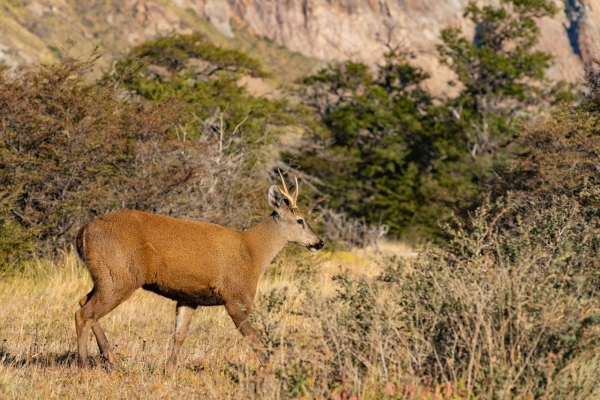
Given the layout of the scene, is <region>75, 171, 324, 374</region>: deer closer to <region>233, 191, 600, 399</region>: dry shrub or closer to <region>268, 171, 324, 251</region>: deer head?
<region>268, 171, 324, 251</region>: deer head

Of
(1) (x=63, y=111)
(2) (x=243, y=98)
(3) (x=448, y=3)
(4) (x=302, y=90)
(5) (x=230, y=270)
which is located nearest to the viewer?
(5) (x=230, y=270)

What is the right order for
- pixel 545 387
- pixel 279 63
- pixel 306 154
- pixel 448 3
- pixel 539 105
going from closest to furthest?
pixel 545 387 → pixel 306 154 → pixel 539 105 → pixel 279 63 → pixel 448 3

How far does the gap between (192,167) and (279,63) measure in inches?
4334

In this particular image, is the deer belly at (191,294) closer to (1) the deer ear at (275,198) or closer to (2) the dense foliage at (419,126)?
(1) the deer ear at (275,198)

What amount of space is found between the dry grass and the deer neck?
0.62 metres

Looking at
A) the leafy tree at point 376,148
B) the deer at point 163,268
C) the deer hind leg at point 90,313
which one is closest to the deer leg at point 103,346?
the deer at point 163,268

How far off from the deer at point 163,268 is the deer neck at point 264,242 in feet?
0.87

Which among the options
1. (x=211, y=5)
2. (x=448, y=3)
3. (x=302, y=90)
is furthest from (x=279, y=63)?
(x=302, y=90)

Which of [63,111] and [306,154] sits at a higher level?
[63,111]

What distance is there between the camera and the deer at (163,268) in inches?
255

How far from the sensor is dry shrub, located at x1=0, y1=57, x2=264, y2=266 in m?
11.4

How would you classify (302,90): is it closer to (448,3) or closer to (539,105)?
(539,105)

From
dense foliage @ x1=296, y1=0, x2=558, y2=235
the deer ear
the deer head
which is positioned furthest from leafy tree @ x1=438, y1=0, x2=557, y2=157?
the deer ear

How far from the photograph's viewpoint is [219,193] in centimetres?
1344
